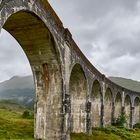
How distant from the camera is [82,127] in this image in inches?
1206

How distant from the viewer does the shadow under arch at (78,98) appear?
2958 cm

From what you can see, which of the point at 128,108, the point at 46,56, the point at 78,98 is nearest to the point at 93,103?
the point at 78,98

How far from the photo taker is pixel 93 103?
3781 centimetres

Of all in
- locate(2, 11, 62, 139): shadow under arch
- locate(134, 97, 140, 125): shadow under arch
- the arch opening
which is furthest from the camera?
locate(134, 97, 140, 125): shadow under arch

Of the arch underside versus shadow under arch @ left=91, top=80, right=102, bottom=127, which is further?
the arch underside

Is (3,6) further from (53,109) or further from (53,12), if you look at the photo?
(53,109)

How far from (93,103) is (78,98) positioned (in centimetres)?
793

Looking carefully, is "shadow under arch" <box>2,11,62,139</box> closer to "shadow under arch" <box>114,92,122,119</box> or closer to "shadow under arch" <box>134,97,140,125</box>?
"shadow under arch" <box>114,92,122,119</box>

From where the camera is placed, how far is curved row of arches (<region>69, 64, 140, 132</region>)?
2981 centimetres

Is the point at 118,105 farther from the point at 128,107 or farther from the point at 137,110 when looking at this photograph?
the point at 137,110

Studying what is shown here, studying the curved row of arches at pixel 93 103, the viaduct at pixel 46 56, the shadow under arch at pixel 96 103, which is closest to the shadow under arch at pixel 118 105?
the curved row of arches at pixel 93 103

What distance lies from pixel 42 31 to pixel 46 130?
5982mm

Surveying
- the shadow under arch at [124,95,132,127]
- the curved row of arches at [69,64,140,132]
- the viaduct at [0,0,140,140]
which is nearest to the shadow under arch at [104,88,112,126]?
the curved row of arches at [69,64,140,132]

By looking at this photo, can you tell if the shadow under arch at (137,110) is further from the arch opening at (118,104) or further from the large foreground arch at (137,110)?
the arch opening at (118,104)
